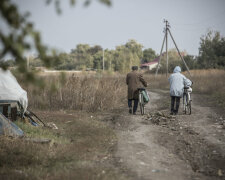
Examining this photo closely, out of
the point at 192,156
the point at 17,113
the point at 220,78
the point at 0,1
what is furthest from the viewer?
the point at 220,78

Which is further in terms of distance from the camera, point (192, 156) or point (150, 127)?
point (150, 127)

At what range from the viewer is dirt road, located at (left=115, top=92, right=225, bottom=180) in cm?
474

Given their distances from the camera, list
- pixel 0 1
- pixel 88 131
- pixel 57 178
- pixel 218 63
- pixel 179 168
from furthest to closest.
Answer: pixel 218 63, pixel 88 131, pixel 179 168, pixel 57 178, pixel 0 1

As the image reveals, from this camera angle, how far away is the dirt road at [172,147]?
4741 millimetres

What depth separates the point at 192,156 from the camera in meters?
5.81

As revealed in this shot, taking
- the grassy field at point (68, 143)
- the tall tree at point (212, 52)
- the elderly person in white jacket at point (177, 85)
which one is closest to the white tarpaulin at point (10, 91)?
the grassy field at point (68, 143)

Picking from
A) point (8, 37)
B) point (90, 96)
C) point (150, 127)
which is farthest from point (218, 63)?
point (8, 37)

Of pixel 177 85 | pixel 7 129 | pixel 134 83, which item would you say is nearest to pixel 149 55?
pixel 134 83

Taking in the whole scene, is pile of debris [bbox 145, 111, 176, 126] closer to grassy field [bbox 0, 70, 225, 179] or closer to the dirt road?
the dirt road

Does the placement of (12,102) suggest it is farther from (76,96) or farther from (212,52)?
(212,52)

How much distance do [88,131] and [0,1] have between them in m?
6.26

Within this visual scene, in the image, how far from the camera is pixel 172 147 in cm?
640

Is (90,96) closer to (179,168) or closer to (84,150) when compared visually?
(84,150)

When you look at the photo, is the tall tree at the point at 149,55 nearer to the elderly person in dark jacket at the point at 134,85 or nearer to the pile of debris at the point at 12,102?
the elderly person in dark jacket at the point at 134,85
